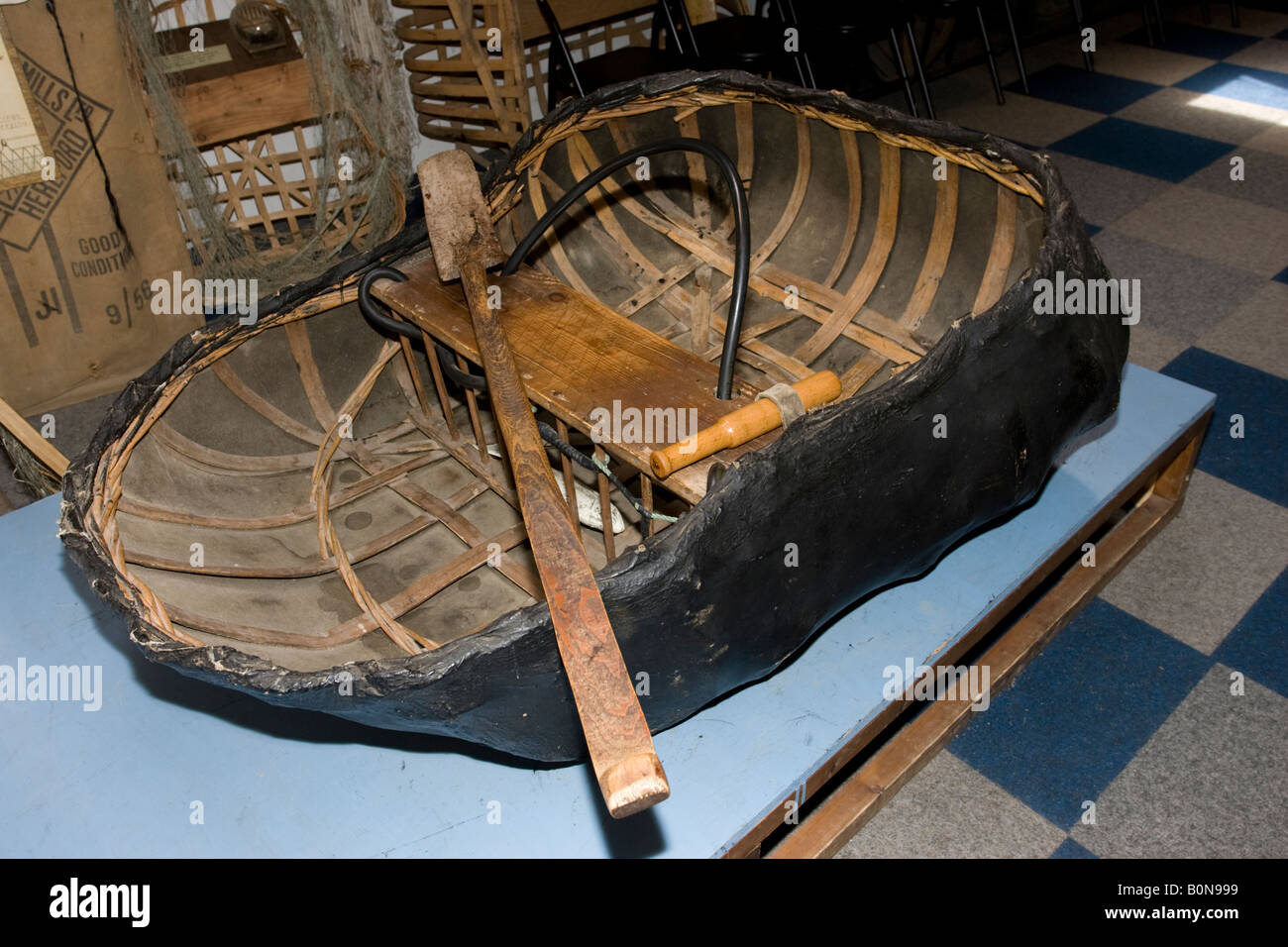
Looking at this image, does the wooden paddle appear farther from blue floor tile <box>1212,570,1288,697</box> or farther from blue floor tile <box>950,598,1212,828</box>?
blue floor tile <box>1212,570,1288,697</box>

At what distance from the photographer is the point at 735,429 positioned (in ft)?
6.21

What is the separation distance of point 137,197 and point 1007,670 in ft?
10.4

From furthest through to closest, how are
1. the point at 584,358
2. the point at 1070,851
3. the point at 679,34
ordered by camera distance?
the point at 679,34 → the point at 584,358 → the point at 1070,851

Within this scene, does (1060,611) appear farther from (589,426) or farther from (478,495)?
(478,495)

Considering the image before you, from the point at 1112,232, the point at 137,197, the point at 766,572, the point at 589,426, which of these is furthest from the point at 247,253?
the point at 1112,232

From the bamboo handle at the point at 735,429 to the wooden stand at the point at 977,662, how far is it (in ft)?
1.95

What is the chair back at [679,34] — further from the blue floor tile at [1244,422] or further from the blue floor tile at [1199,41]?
the blue floor tile at [1199,41]

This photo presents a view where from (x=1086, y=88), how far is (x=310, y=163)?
4.01 m

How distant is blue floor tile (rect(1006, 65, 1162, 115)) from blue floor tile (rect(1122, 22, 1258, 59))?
67 centimetres

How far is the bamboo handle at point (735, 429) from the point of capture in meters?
1.85

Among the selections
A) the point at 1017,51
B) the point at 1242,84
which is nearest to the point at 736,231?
the point at 1017,51

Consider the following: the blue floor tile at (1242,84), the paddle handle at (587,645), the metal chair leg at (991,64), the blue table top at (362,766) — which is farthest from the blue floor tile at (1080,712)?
the blue floor tile at (1242,84)

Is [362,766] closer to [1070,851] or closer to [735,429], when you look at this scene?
[735,429]

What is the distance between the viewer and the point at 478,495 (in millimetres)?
2475
